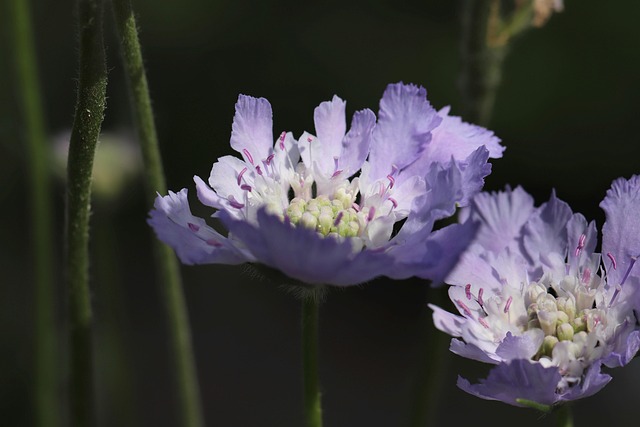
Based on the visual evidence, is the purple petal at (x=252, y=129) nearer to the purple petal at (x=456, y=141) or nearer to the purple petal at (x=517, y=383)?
the purple petal at (x=456, y=141)

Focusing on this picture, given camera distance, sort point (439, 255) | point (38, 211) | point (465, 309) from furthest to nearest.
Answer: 1. point (38, 211)
2. point (465, 309)
3. point (439, 255)

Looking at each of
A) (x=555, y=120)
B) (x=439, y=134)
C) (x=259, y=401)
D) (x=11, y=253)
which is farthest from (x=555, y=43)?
(x=439, y=134)

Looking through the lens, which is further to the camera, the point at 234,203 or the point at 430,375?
the point at 430,375

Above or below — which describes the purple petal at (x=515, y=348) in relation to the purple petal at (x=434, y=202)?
below

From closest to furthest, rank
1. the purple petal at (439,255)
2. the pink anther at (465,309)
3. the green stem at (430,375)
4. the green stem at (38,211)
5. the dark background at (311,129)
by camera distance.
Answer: the purple petal at (439,255), the pink anther at (465,309), the green stem at (430,375), the green stem at (38,211), the dark background at (311,129)

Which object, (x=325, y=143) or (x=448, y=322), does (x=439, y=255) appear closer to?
(x=448, y=322)

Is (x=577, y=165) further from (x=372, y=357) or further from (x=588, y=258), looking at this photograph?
(x=588, y=258)

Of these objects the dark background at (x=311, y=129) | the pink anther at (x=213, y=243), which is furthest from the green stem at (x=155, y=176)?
the dark background at (x=311, y=129)

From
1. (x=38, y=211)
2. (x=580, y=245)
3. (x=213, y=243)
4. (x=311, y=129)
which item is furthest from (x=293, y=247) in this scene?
(x=311, y=129)
